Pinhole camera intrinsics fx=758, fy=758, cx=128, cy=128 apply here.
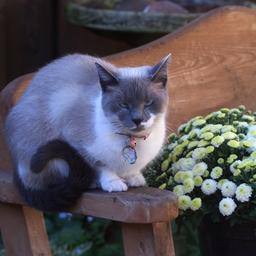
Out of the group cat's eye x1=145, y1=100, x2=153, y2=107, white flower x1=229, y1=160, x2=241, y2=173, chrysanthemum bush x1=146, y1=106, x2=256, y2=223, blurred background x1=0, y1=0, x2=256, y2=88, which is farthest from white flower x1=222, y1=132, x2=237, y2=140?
blurred background x1=0, y1=0, x2=256, y2=88

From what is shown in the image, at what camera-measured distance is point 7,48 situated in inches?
139

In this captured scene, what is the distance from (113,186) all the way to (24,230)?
386mm

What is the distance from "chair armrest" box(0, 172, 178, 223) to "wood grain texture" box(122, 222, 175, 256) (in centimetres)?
5

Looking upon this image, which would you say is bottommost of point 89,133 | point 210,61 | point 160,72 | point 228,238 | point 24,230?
point 228,238

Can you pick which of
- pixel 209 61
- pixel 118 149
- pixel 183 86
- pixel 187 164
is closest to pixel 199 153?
pixel 187 164

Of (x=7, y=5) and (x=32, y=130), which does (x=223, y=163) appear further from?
(x=7, y=5)

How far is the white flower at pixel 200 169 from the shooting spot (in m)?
2.20

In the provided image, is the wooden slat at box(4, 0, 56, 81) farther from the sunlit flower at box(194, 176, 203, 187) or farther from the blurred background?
the sunlit flower at box(194, 176, 203, 187)

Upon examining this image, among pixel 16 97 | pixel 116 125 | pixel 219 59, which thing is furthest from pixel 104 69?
pixel 219 59

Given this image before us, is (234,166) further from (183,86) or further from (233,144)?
(183,86)

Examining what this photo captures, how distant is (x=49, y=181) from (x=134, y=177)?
0.23 m

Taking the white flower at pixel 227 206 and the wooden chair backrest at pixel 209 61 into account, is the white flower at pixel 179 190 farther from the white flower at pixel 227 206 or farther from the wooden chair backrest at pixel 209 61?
the wooden chair backrest at pixel 209 61

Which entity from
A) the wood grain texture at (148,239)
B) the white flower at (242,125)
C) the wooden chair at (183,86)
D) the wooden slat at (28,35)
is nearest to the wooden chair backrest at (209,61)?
the wooden chair at (183,86)

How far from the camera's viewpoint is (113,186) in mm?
1944
